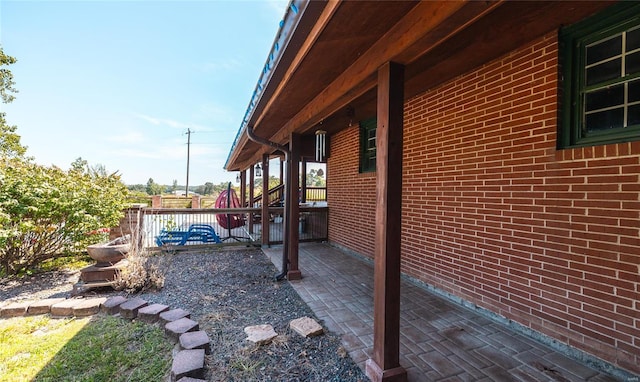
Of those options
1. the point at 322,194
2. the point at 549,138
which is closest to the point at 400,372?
the point at 549,138

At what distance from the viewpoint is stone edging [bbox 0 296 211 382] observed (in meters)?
2.33

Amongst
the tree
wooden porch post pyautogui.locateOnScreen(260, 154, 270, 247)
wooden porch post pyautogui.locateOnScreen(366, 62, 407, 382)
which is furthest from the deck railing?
the tree

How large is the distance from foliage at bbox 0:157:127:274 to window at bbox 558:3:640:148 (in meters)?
6.59

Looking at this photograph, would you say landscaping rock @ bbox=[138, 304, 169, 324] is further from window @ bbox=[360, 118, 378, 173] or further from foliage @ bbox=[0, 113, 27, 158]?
foliage @ bbox=[0, 113, 27, 158]


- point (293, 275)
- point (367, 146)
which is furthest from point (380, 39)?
point (367, 146)

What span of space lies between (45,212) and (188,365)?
407cm

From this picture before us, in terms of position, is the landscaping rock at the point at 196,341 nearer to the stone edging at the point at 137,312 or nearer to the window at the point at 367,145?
the stone edging at the point at 137,312

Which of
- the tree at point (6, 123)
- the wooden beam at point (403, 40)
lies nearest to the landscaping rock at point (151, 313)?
the wooden beam at point (403, 40)

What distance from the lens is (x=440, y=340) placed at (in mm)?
2514

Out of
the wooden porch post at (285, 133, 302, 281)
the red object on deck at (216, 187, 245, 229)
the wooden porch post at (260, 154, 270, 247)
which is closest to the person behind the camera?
the wooden porch post at (285, 133, 302, 281)

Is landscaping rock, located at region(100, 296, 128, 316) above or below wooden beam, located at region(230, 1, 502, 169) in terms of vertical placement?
below

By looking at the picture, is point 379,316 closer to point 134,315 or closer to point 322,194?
point 134,315

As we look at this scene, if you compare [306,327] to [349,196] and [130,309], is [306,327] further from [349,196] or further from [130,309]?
[349,196]

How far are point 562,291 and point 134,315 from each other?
431 centimetres
